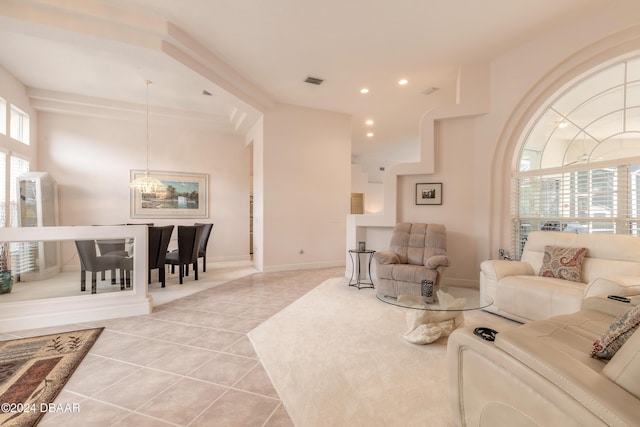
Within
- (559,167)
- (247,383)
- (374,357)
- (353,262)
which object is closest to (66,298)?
(247,383)

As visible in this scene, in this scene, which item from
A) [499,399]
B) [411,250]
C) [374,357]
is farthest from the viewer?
[411,250]

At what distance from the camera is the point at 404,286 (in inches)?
145

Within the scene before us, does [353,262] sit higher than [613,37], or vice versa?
[613,37]

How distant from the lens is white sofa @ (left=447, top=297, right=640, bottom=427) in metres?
0.95

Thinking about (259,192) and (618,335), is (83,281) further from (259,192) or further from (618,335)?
(618,335)

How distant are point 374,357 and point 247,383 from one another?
101 centimetres

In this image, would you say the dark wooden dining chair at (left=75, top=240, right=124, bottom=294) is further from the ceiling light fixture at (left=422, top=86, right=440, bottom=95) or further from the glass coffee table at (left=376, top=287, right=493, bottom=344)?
the ceiling light fixture at (left=422, top=86, right=440, bottom=95)

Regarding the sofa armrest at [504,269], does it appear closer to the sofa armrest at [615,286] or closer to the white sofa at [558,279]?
the white sofa at [558,279]

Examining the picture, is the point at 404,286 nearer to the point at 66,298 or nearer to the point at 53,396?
the point at 53,396

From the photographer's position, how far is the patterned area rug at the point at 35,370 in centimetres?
173

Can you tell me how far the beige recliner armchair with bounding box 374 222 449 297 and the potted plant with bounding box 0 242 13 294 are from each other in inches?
163

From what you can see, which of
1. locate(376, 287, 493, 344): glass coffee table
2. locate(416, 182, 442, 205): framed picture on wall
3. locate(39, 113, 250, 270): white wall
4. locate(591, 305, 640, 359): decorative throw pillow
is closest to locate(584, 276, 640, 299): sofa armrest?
locate(376, 287, 493, 344): glass coffee table

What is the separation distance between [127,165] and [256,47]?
4.26 m

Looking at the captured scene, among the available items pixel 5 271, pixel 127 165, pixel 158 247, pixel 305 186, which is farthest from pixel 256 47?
pixel 127 165
